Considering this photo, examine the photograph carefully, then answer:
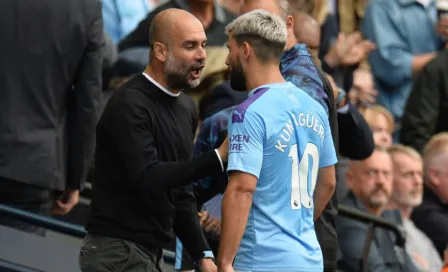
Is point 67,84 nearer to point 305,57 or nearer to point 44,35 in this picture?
point 44,35

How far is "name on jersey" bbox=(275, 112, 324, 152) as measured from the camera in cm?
537

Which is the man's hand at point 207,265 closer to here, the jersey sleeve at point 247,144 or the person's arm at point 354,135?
the jersey sleeve at point 247,144

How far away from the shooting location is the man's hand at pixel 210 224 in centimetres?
620

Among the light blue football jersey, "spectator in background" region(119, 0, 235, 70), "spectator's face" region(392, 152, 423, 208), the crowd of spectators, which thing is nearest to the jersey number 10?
the light blue football jersey

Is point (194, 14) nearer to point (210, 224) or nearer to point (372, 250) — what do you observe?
point (372, 250)

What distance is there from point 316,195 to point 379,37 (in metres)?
4.93

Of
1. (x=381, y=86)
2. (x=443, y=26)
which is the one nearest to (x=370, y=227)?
(x=381, y=86)

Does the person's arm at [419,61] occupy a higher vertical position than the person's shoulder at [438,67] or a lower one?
lower

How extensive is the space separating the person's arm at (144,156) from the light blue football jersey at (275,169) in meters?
0.12

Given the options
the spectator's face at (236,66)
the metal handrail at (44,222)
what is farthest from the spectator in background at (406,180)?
the spectator's face at (236,66)

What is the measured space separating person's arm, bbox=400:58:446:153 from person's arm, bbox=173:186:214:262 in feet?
15.2

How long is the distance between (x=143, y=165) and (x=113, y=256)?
43 centimetres

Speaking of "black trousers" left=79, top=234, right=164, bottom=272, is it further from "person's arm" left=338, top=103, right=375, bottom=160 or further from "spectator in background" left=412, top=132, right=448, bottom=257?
"spectator in background" left=412, top=132, right=448, bottom=257

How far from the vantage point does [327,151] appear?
5.74 m
